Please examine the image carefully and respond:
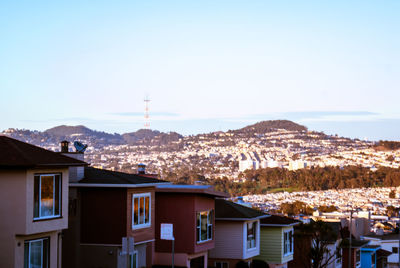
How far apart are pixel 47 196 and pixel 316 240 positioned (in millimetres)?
24524

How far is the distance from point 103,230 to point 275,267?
16486 mm

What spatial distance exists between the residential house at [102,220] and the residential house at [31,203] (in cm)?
334

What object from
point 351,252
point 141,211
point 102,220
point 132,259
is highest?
point 141,211

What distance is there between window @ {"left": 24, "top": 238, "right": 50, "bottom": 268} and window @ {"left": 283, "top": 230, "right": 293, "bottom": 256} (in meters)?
20.7

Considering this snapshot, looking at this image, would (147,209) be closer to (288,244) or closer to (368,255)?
(288,244)

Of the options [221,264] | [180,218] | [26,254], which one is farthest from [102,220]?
[221,264]

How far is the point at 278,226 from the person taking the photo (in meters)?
42.3

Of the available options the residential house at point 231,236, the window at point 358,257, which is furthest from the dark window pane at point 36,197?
the window at point 358,257

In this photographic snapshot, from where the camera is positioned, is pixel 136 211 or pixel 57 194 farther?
pixel 136 211

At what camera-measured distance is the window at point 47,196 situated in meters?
24.4

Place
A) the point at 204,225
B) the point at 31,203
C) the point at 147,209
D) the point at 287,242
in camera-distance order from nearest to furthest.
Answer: the point at 31,203 < the point at 147,209 < the point at 204,225 < the point at 287,242

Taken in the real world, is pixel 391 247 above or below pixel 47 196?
below

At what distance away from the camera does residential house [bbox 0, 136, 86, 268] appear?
23.7 meters

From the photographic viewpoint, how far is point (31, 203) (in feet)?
78.3
